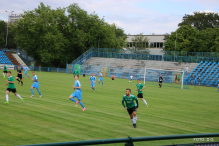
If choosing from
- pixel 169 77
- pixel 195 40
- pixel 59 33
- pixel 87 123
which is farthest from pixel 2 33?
pixel 87 123

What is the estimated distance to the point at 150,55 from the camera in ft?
182

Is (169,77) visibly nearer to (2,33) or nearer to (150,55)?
(150,55)

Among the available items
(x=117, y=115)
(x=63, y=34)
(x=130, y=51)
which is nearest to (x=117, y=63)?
(x=130, y=51)

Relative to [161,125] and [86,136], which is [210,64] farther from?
[86,136]

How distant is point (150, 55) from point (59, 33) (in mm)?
25622

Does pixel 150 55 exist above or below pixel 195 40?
below

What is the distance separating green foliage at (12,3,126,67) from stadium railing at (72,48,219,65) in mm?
4077

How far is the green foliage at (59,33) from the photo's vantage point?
6178 cm

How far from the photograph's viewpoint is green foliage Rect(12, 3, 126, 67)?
2432 inches

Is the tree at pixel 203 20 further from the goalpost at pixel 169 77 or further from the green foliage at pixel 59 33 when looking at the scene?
the goalpost at pixel 169 77

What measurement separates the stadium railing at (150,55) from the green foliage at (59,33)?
161 inches

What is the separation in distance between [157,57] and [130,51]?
7620 millimetres

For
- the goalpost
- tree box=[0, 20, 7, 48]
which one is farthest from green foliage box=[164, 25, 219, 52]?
tree box=[0, 20, 7, 48]

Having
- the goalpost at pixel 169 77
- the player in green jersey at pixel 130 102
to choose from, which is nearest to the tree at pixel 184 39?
the goalpost at pixel 169 77
